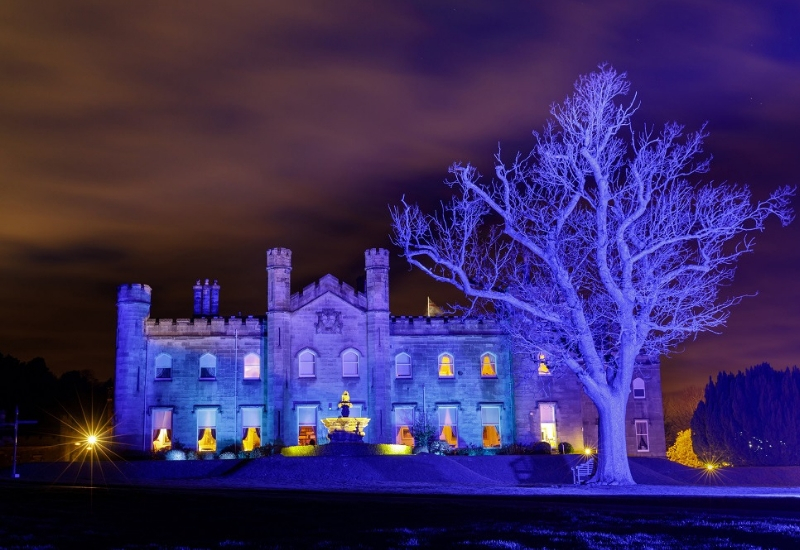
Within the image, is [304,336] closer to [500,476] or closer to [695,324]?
[500,476]

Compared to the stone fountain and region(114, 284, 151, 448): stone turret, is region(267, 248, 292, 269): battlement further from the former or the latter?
the stone fountain

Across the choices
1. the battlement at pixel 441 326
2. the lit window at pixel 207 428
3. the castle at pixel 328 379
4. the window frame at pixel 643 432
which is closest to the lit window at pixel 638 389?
the castle at pixel 328 379

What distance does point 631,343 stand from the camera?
1022 inches

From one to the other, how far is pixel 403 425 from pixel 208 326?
11.1 metres

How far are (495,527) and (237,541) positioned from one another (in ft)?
11.5

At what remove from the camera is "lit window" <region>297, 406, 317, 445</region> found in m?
45.8

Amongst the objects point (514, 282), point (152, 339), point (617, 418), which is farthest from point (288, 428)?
point (617, 418)

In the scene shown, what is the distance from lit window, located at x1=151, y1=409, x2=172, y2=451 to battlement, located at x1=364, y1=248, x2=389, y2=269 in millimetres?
12375

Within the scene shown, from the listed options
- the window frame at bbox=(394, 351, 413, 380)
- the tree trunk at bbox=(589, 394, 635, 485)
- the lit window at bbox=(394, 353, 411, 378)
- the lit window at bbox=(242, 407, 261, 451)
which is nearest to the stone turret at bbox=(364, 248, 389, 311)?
the window frame at bbox=(394, 351, 413, 380)

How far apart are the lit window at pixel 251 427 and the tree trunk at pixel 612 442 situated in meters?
23.5

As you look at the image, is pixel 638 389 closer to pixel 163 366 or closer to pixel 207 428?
pixel 207 428

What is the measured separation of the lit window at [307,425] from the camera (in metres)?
45.8

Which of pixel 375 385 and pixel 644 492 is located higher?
pixel 375 385

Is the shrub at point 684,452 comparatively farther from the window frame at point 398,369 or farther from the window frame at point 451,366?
the window frame at point 398,369
